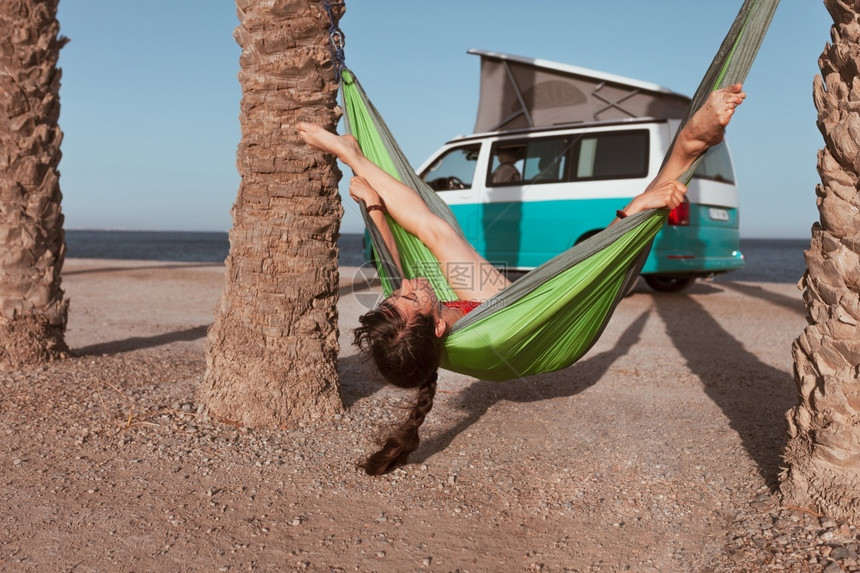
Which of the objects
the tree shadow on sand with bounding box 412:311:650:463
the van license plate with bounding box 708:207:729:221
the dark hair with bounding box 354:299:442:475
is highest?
the van license plate with bounding box 708:207:729:221

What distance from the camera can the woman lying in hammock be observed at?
2.62m

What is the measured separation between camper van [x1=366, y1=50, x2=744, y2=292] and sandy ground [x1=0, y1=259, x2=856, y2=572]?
323 cm

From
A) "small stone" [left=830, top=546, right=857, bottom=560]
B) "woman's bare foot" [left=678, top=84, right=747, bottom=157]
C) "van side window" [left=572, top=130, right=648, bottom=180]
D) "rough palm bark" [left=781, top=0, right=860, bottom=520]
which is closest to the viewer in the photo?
"small stone" [left=830, top=546, right=857, bottom=560]

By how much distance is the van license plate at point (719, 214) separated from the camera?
7.63m

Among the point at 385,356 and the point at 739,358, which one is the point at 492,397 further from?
the point at 739,358

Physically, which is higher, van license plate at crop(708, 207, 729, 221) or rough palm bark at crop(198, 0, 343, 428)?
van license plate at crop(708, 207, 729, 221)

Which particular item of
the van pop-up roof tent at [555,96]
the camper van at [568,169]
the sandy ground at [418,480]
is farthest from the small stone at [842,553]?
the van pop-up roof tent at [555,96]

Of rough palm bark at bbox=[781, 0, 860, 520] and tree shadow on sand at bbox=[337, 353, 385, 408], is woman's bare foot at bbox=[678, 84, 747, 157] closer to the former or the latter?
rough palm bark at bbox=[781, 0, 860, 520]

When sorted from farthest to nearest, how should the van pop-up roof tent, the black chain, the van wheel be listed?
the van wheel
the van pop-up roof tent
the black chain

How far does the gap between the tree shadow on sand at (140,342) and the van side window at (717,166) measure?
5.72m

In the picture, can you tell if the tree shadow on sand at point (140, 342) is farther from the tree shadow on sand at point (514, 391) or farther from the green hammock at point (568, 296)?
the green hammock at point (568, 296)

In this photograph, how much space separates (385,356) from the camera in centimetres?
270

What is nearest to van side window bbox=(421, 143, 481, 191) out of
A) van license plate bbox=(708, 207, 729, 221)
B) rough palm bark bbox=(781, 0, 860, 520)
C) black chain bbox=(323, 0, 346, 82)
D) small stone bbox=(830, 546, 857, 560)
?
van license plate bbox=(708, 207, 729, 221)

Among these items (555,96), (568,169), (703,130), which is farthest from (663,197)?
(555,96)
